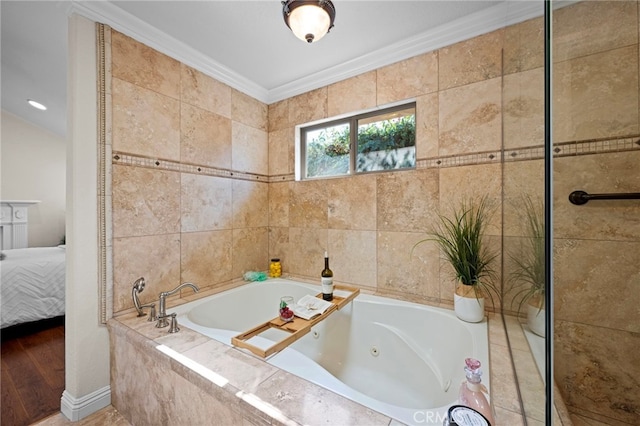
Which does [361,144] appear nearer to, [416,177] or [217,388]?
[416,177]

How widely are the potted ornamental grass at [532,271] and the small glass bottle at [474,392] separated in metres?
0.22

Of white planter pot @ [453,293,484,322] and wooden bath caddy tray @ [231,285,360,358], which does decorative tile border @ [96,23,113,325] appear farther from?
white planter pot @ [453,293,484,322]

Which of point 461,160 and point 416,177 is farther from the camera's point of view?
point 416,177

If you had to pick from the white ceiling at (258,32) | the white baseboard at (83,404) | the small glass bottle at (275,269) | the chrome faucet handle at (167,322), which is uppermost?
the white ceiling at (258,32)

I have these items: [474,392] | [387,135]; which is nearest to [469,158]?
[387,135]

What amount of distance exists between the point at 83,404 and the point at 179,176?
1.44 m

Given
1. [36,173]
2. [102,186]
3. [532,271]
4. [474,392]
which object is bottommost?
[474,392]

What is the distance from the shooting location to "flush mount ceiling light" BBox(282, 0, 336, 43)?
1.16m

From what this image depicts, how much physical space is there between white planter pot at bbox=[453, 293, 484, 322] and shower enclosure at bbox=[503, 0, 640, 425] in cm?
19

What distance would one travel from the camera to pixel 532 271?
33.5 inches

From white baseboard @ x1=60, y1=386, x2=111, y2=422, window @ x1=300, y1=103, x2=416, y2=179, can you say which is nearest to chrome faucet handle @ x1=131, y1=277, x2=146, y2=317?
white baseboard @ x1=60, y1=386, x2=111, y2=422

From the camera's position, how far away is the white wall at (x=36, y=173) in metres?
4.00

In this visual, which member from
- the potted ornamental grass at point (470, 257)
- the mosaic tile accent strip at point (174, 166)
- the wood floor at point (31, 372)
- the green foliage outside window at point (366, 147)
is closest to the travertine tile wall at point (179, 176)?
the mosaic tile accent strip at point (174, 166)

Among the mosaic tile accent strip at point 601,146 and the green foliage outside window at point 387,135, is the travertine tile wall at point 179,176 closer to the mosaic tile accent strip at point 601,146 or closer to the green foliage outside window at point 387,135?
the green foliage outside window at point 387,135
